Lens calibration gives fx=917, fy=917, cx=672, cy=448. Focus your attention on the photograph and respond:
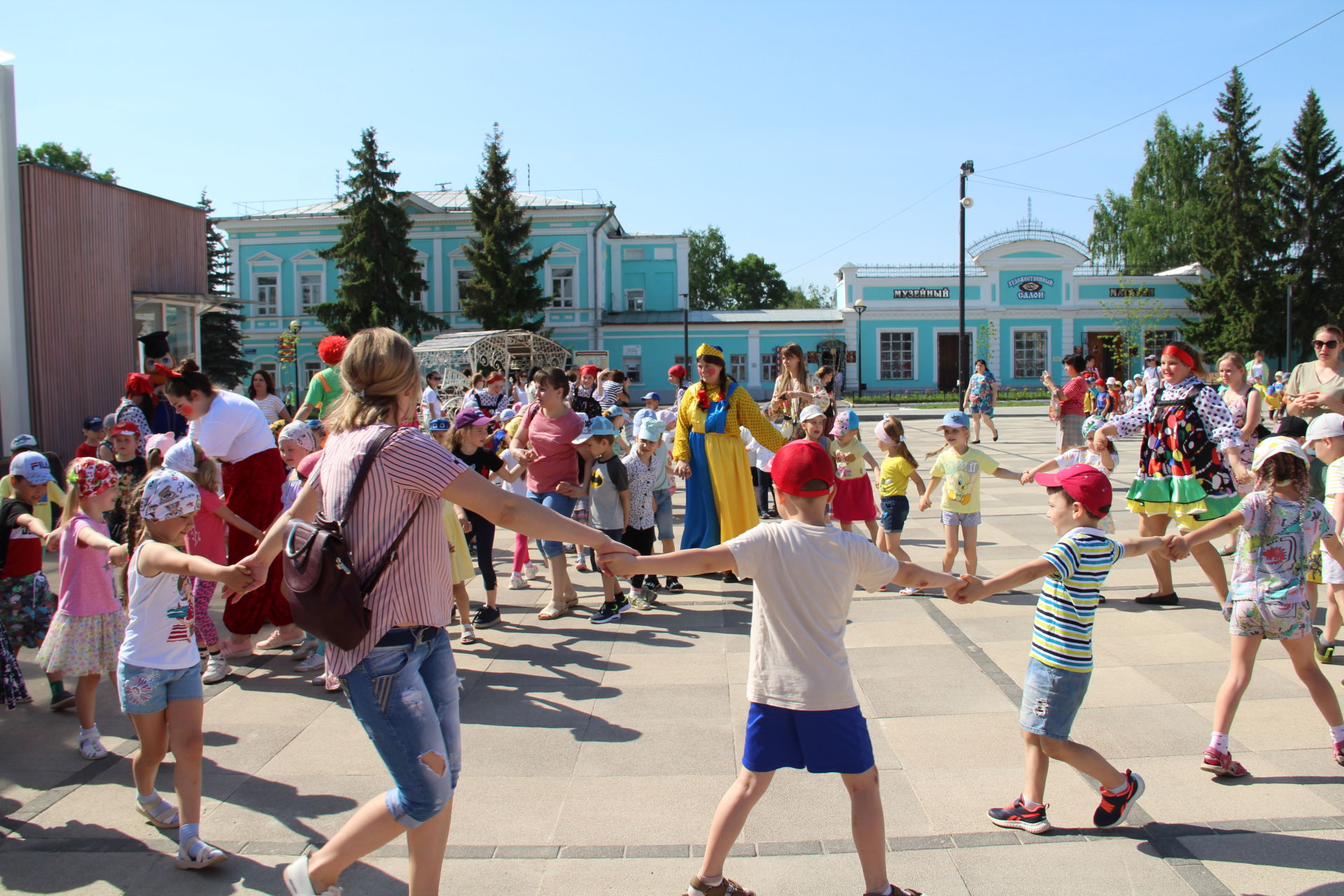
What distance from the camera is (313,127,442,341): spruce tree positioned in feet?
131

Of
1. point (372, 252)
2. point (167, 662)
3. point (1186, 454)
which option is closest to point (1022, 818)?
point (167, 662)

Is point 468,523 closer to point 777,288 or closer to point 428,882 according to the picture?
point 428,882

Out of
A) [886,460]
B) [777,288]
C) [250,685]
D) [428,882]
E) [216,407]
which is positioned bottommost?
[250,685]

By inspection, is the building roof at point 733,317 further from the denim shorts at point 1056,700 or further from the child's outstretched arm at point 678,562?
the child's outstretched arm at point 678,562

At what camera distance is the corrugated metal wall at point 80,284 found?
1426cm

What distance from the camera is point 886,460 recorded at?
26.3ft

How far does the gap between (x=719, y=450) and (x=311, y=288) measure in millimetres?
46060

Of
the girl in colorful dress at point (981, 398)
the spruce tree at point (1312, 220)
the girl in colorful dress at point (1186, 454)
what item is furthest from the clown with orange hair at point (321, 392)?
the spruce tree at point (1312, 220)

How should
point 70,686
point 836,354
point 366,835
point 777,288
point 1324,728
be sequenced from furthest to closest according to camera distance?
point 777,288 < point 836,354 < point 70,686 < point 1324,728 < point 366,835

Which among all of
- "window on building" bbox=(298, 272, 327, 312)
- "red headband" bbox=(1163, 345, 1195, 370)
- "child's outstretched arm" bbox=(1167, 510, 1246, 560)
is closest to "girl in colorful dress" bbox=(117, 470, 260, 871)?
"child's outstretched arm" bbox=(1167, 510, 1246, 560)

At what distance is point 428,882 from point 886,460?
6018mm

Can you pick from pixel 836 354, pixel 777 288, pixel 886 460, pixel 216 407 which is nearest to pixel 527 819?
pixel 216 407

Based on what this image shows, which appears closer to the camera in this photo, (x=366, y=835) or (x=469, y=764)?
(x=366, y=835)

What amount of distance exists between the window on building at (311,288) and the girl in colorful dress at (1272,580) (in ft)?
162
